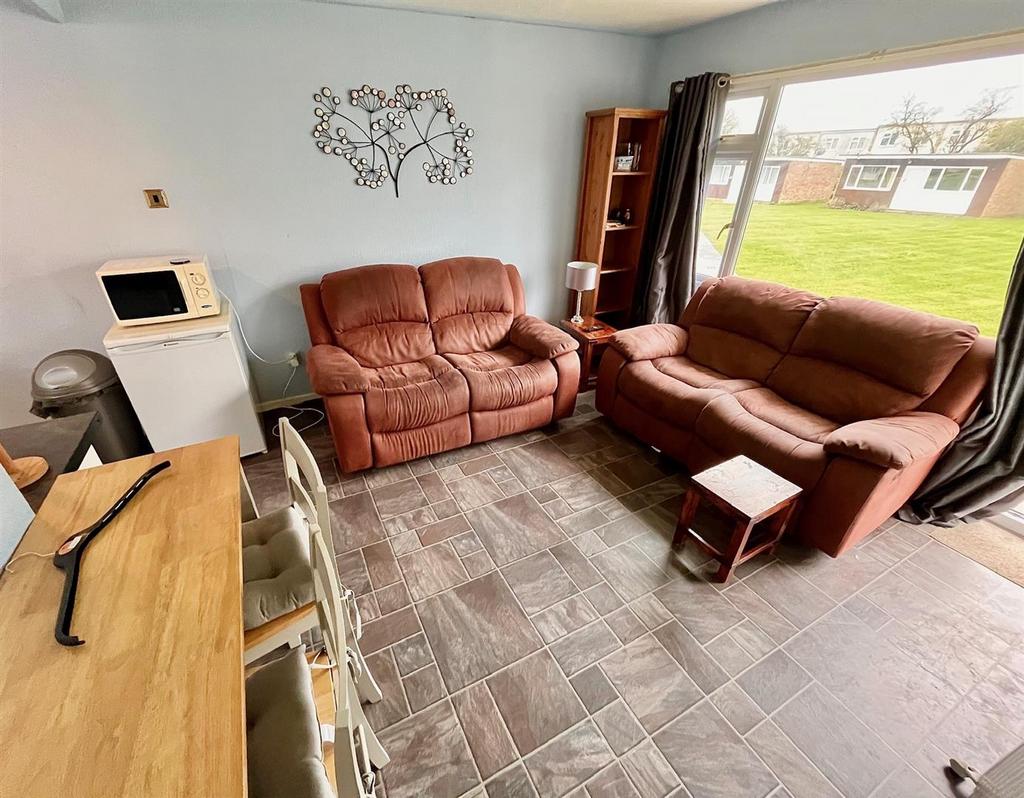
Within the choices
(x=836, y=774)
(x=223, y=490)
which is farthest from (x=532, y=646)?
(x=223, y=490)

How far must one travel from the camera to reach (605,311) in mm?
3758

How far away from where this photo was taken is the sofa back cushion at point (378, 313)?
2.70 meters

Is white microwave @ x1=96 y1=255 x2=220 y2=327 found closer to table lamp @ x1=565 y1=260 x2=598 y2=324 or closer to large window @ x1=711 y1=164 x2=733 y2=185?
table lamp @ x1=565 y1=260 x2=598 y2=324

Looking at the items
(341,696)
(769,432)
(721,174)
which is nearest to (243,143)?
(341,696)

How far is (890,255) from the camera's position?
237 cm

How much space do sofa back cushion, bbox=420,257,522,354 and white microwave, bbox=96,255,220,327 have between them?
1.24 meters

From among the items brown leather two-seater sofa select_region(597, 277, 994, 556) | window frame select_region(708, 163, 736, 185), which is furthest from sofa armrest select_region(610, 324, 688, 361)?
window frame select_region(708, 163, 736, 185)

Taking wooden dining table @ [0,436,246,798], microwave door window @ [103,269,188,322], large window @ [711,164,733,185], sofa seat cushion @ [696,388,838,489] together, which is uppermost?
large window @ [711,164,733,185]

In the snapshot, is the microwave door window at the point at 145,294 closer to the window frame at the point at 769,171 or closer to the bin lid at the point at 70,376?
the bin lid at the point at 70,376

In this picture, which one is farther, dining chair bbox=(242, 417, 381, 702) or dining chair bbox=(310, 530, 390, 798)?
dining chair bbox=(242, 417, 381, 702)

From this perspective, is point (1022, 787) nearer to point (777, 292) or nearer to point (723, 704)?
point (723, 704)

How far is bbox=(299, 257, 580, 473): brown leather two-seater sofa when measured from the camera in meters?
2.33

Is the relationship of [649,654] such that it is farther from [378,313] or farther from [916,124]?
[916,124]

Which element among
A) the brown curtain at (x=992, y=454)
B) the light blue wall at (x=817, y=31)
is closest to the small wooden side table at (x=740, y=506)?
the brown curtain at (x=992, y=454)
